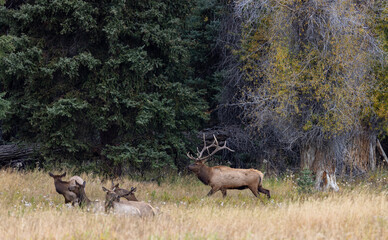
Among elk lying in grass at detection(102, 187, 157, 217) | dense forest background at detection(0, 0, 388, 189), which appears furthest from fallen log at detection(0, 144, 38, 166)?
elk lying in grass at detection(102, 187, 157, 217)

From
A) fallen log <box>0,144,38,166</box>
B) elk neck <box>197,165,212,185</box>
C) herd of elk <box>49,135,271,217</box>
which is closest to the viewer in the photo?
herd of elk <box>49,135,271,217</box>

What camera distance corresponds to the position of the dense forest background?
517 inches

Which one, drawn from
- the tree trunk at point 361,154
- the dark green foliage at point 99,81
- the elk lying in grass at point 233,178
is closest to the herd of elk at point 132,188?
the elk lying in grass at point 233,178

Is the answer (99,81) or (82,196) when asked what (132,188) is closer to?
(82,196)

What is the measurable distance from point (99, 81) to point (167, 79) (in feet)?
7.37

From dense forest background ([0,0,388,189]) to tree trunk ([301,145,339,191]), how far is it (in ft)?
0.10

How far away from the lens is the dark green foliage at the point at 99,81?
14477 millimetres

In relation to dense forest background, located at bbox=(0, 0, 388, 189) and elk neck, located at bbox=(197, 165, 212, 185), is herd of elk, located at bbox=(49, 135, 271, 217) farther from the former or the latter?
dense forest background, located at bbox=(0, 0, 388, 189)

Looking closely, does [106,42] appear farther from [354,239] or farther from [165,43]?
[354,239]

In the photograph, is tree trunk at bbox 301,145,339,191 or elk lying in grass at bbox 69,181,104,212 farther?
tree trunk at bbox 301,145,339,191

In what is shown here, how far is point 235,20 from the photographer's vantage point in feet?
58.1

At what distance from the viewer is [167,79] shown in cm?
1617

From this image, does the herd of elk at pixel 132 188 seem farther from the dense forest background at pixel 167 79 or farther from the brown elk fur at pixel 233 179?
the dense forest background at pixel 167 79

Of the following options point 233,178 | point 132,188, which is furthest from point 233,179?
point 132,188
